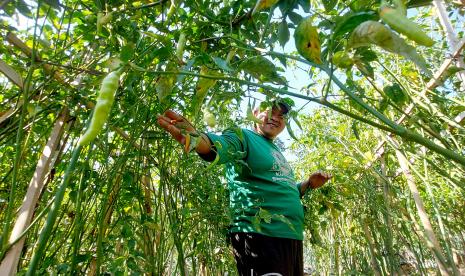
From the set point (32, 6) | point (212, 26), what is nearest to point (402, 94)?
point (212, 26)

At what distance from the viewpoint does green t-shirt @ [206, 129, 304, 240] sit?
109 cm

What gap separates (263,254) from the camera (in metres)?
1.04

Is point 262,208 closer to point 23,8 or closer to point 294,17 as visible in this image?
point 294,17

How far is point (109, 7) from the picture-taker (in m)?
0.82

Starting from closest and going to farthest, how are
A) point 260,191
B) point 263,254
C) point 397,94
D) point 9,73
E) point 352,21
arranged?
point 352,21 → point 397,94 → point 9,73 → point 263,254 → point 260,191

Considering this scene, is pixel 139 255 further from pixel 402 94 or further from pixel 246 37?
pixel 402 94

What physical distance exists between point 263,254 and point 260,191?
208 millimetres

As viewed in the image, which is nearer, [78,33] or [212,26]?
[212,26]

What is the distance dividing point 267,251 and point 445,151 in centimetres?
80

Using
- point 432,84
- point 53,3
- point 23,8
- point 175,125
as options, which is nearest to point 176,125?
point 175,125

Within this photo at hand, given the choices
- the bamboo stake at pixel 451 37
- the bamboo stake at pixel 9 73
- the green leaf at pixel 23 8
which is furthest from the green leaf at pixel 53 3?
the bamboo stake at pixel 451 37

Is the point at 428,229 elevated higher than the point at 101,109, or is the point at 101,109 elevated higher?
the point at 428,229

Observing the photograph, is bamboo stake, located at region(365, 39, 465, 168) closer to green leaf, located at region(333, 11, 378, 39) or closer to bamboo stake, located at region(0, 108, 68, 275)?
green leaf, located at region(333, 11, 378, 39)

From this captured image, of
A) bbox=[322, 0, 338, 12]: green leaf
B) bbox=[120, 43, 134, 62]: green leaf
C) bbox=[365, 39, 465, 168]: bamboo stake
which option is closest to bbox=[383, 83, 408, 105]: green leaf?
bbox=[322, 0, 338, 12]: green leaf
